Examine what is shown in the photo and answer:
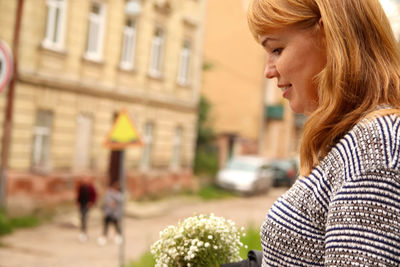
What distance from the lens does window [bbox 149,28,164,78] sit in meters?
23.4

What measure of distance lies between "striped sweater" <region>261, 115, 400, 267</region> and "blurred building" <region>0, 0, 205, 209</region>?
15562 millimetres

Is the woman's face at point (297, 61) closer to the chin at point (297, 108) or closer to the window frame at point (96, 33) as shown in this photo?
the chin at point (297, 108)

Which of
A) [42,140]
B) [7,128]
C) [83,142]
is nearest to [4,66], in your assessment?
[7,128]

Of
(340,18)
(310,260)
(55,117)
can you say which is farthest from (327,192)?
(55,117)

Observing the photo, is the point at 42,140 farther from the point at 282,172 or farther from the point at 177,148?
the point at 282,172

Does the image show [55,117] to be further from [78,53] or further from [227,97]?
[227,97]

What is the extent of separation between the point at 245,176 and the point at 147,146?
669cm

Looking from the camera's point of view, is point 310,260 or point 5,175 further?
point 5,175

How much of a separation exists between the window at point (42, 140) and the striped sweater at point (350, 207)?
54.5 feet

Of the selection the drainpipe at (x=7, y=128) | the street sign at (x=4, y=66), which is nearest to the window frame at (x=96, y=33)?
the drainpipe at (x=7, y=128)

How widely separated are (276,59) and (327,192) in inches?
17.3

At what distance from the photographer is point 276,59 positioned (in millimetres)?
1738

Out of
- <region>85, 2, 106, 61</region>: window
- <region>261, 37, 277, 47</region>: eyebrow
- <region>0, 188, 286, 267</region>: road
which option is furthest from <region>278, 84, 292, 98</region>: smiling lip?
<region>85, 2, 106, 61</region>: window

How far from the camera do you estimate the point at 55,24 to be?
714 inches
